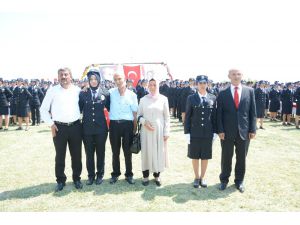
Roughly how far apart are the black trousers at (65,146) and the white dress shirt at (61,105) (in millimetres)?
Result: 155

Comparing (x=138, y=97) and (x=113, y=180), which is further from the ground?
(x=138, y=97)

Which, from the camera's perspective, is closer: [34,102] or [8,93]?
[8,93]

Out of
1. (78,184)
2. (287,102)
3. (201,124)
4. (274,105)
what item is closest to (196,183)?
(201,124)

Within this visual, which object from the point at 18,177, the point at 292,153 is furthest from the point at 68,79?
the point at 292,153

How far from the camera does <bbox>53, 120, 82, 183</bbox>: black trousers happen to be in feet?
17.6

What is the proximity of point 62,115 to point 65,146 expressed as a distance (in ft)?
1.85

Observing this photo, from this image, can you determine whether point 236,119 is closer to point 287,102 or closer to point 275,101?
point 287,102

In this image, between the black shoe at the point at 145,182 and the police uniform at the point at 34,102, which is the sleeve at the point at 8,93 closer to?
the police uniform at the point at 34,102

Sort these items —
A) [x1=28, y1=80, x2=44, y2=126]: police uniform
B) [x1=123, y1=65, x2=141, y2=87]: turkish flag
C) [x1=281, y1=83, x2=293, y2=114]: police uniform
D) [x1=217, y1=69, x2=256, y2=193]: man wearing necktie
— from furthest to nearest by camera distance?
[x1=123, y1=65, x2=141, y2=87]: turkish flag
[x1=281, y1=83, x2=293, y2=114]: police uniform
[x1=28, y1=80, x2=44, y2=126]: police uniform
[x1=217, y1=69, x2=256, y2=193]: man wearing necktie

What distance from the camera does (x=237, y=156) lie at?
18.1ft

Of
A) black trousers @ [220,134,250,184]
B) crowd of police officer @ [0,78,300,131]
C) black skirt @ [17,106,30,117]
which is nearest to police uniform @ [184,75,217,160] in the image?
black trousers @ [220,134,250,184]

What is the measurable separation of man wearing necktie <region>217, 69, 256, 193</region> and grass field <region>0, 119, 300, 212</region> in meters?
0.52

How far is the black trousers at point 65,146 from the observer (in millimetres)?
5363

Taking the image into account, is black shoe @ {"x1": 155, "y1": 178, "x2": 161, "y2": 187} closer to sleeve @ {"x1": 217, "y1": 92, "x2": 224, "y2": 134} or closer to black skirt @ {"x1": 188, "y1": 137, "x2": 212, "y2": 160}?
black skirt @ {"x1": 188, "y1": 137, "x2": 212, "y2": 160}
